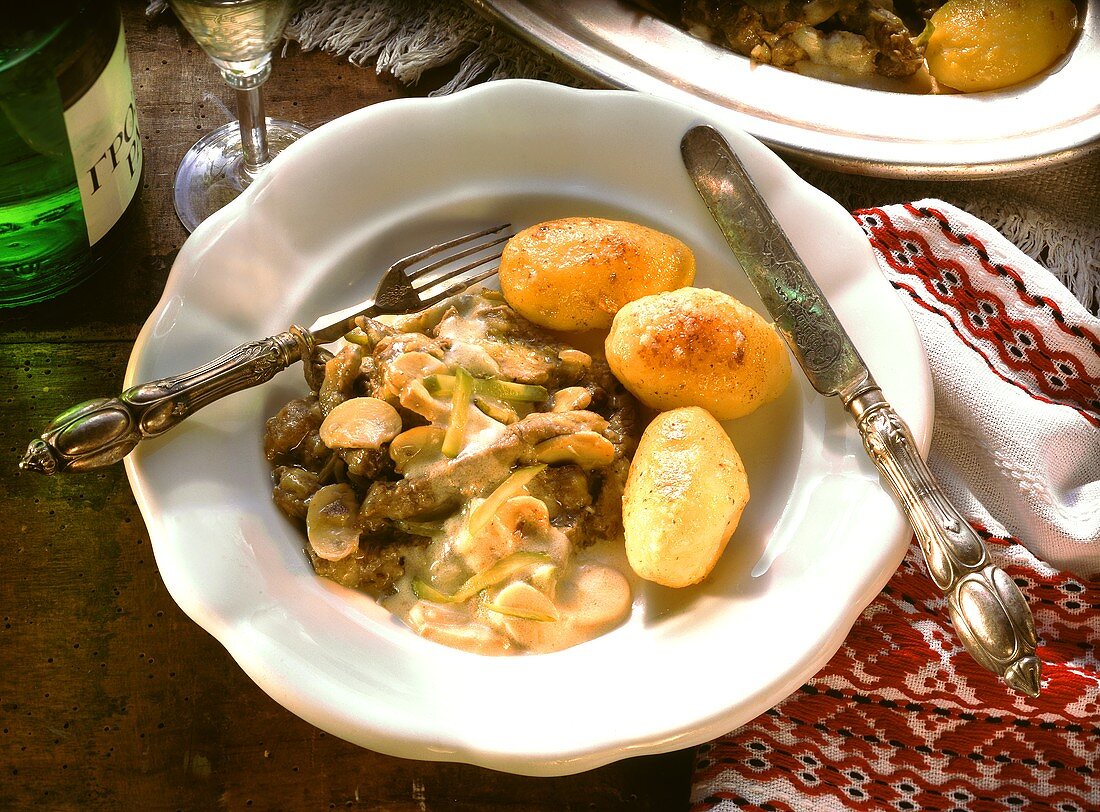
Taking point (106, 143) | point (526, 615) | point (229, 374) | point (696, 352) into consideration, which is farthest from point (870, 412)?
point (106, 143)

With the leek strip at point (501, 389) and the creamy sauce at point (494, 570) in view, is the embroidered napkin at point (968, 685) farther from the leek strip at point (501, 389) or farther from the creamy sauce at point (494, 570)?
the leek strip at point (501, 389)

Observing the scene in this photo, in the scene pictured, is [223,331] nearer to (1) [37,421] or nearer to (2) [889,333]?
(1) [37,421]

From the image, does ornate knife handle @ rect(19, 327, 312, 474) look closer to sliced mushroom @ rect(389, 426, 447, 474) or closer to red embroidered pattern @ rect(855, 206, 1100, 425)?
Answer: sliced mushroom @ rect(389, 426, 447, 474)

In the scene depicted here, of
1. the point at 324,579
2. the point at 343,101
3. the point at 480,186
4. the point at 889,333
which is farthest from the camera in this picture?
the point at 343,101

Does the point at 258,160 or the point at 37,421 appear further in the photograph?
the point at 258,160

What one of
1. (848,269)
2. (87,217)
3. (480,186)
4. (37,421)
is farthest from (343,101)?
(848,269)

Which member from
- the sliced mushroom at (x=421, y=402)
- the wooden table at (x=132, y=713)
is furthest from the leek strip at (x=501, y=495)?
the wooden table at (x=132, y=713)

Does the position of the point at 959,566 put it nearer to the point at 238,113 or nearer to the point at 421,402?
the point at 421,402
